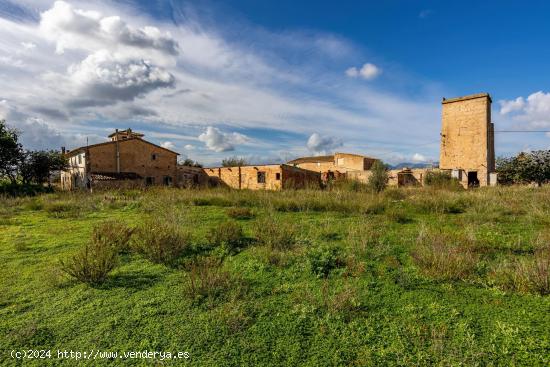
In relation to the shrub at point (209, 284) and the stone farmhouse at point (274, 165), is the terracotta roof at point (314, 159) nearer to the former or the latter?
the stone farmhouse at point (274, 165)

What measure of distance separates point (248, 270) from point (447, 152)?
95.5ft

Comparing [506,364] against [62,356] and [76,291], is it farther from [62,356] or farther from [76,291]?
[76,291]

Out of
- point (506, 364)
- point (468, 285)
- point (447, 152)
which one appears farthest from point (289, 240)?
point (447, 152)

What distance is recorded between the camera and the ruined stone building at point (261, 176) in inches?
1102

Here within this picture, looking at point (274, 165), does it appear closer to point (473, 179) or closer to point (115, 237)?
point (473, 179)

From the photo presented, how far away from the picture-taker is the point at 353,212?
9227 millimetres

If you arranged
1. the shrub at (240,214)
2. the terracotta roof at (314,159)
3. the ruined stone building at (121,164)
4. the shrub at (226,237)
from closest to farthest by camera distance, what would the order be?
the shrub at (226,237)
the shrub at (240,214)
the ruined stone building at (121,164)
the terracotta roof at (314,159)

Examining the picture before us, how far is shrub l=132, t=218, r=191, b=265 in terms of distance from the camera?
529 cm

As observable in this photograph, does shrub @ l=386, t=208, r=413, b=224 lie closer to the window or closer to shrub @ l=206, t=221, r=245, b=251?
shrub @ l=206, t=221, r=245, b=251

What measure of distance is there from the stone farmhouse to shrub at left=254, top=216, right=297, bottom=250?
698 inches

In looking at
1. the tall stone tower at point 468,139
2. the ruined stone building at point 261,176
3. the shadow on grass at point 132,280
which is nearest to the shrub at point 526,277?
the shadow on grass at point 132,280

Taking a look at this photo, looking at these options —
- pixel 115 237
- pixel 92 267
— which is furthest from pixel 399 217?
pixel 92 267

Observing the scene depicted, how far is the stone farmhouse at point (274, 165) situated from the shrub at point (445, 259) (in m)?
19.0

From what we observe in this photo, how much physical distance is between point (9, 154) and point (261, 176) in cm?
2098
